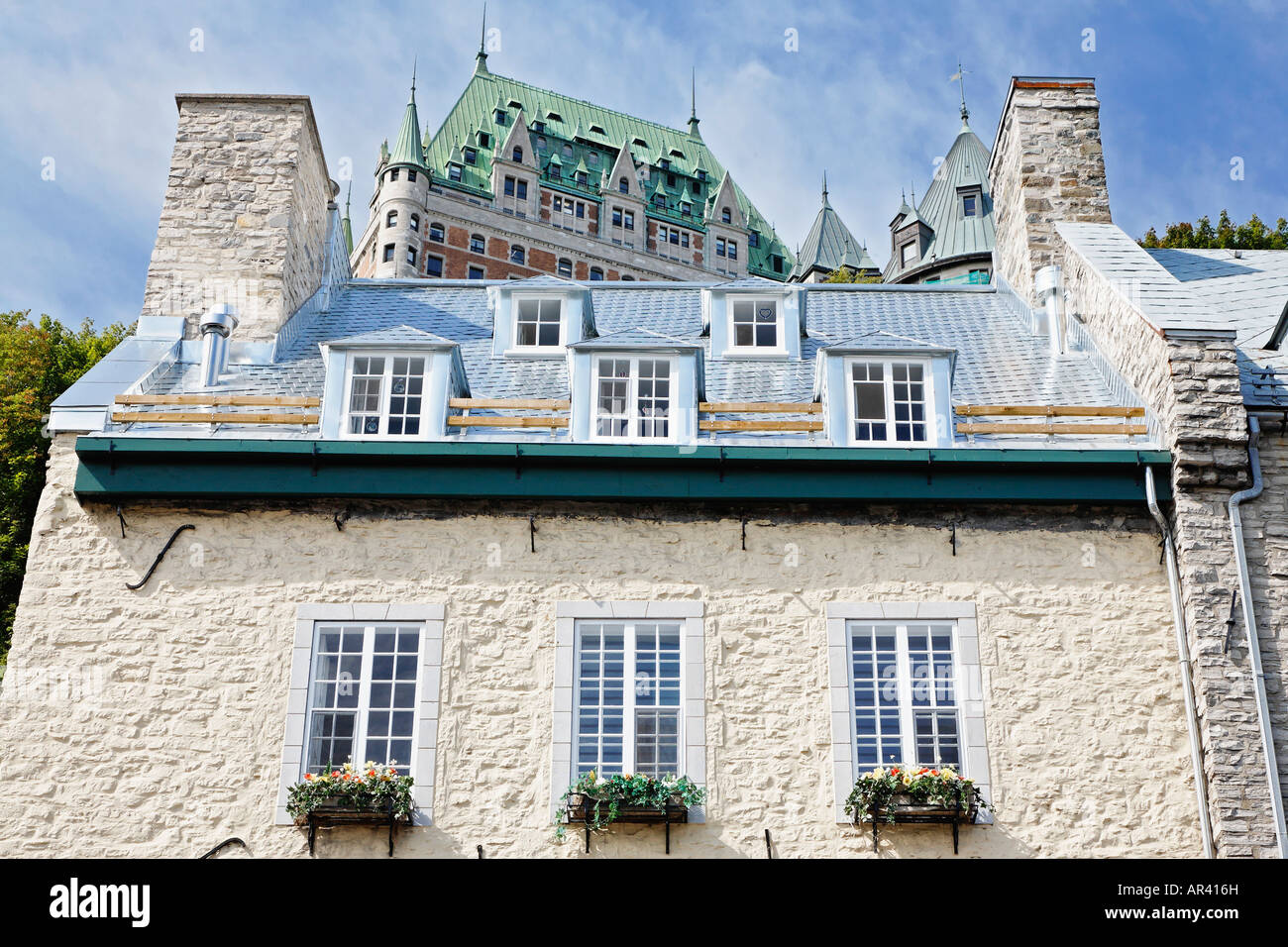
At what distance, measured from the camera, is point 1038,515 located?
1530cm

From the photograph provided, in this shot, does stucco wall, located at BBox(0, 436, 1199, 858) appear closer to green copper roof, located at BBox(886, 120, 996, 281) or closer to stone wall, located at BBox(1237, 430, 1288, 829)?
stone wall, located at BBox(1237, 430, 1288, 829)

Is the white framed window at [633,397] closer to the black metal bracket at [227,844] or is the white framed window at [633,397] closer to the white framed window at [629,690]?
the white framed window at [629,690]

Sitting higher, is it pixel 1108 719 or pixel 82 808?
pixel 1108 719

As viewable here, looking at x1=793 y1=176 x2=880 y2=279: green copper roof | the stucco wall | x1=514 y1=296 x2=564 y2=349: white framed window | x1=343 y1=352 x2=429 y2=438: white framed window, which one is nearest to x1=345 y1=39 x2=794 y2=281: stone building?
x1=793 y1=176 x2=880 y2=279: green copper roof

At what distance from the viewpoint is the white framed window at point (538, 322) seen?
1838 centimetres

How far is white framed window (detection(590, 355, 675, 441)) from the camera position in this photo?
1603 centimetres

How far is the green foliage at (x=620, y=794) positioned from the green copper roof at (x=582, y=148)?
236 ft

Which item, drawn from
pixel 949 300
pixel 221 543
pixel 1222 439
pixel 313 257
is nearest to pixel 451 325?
pixel 313 257

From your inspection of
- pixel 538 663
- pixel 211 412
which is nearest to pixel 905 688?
pixel 538 663

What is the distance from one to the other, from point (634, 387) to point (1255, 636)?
6.91 m

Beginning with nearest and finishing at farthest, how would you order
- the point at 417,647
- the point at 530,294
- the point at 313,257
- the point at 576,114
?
1. the point at 417,647
2. the point at 530,294
3. the point at 313,257
4. the point at 576,114

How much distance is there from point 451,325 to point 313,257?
2596 mm

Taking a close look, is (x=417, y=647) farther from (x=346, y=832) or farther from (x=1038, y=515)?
(x=1038, y=515)

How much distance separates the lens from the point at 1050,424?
16.1 meters
